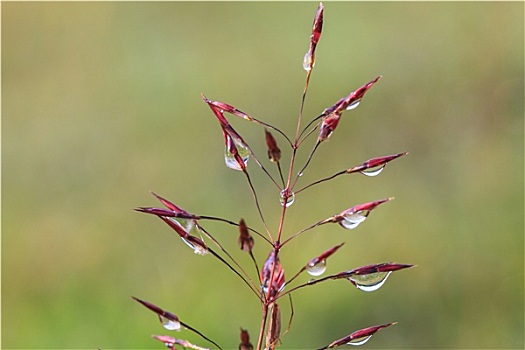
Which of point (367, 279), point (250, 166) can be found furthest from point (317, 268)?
point (250, 166)

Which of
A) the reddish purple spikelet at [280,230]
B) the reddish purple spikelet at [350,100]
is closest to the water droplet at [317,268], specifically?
the reddish purple spikelet at [280,230]

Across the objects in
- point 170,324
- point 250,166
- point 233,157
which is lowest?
point 170,324

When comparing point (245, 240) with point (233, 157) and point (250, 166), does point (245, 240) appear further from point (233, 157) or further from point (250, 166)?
point (250, 166)

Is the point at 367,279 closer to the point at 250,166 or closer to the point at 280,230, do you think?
the point at 280,230

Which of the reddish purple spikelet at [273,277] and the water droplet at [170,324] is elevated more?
the reddish purple spikelet at [273,277]

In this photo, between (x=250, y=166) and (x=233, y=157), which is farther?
(x=250, y=166)

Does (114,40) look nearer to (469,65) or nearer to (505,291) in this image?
(469,65)

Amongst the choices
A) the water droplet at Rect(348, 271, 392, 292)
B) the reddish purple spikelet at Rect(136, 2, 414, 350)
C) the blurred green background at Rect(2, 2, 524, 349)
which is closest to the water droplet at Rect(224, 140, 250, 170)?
the reddish purple spikelet at Rect(136, 2, 414, 350)

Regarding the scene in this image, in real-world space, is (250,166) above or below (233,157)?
above

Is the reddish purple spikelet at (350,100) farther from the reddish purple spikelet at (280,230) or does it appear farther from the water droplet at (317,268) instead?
the water droplet at (317,268)
